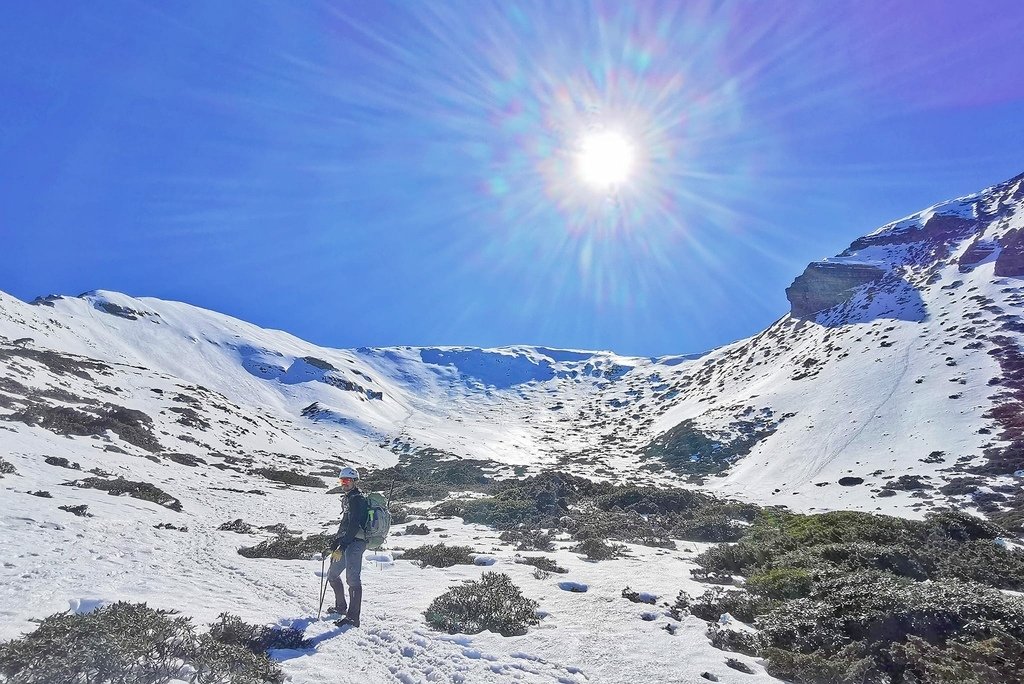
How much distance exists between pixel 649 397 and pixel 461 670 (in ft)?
372

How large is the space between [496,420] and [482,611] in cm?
10228

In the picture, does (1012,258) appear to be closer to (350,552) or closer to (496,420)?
(496,420)

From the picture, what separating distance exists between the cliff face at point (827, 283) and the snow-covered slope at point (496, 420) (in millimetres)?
434

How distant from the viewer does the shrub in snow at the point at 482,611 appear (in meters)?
7.61

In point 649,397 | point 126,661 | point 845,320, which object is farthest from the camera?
point 649,397

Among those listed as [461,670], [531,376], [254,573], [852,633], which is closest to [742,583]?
[852,633]

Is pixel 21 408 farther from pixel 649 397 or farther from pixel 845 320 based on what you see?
pixel 649 397

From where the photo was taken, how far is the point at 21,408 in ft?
92.2

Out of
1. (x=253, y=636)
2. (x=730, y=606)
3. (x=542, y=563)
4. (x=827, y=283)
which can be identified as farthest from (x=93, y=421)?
(x=827, y=283)

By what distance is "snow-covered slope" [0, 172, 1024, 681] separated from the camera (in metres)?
11.4

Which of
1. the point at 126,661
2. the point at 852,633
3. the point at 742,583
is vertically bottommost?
the point at 126,661

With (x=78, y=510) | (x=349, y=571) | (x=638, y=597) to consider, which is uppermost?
(x=78, y=510)

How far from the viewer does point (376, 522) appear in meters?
8.43

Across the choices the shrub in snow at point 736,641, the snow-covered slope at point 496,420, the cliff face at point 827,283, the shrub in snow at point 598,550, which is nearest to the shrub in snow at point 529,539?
the shrub in snow at point 598,550
